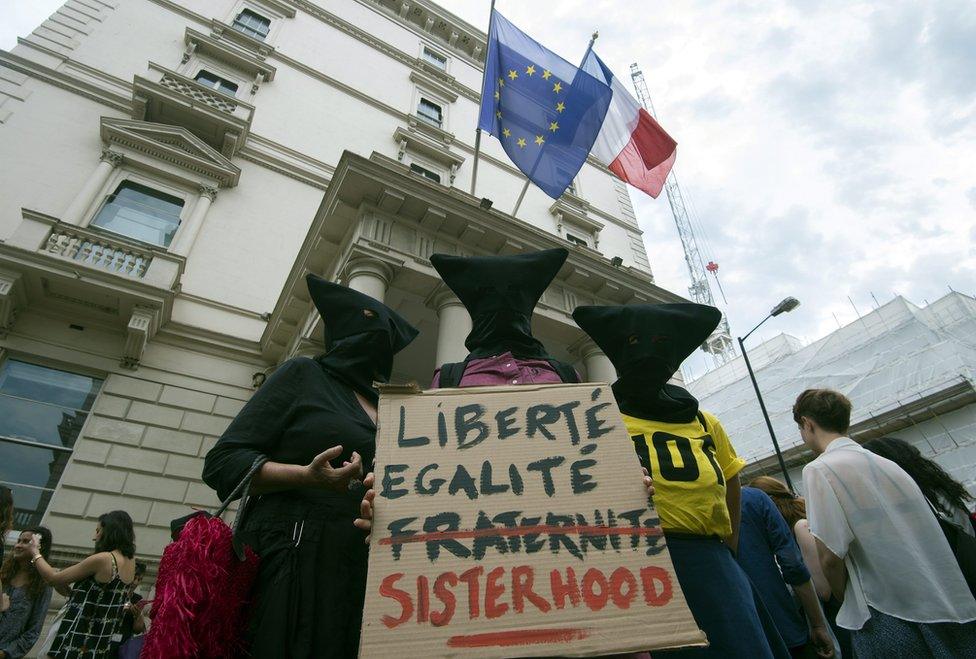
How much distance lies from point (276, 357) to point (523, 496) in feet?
31.2

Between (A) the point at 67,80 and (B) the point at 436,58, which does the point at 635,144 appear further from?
(A) the point at 67,80

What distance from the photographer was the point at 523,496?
1.61 m

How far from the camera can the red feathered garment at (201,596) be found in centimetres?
150

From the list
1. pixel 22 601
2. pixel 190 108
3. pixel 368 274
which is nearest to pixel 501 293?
pixel 368 274

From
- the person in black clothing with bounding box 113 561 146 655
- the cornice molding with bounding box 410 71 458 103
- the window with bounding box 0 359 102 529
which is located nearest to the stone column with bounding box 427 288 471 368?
the person in black clothing with bounding box 113 561 146 655

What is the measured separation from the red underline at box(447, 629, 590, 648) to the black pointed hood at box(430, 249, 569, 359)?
1.54m

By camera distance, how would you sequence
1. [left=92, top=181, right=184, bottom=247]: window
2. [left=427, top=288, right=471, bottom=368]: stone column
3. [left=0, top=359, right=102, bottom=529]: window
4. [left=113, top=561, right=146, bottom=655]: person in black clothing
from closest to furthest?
[left=113, top=561, right=146, bottom=655]: person in black clothing, [left=427, top=288, right=471, bottom=368]: stone column, [left=0, top=359, right=102, bottom=529]: window, [left=92, top=181, right=184, bottom=247]: window

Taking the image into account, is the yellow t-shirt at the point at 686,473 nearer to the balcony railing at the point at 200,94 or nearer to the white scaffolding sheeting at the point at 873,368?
the balcony railing at the point at 200,94

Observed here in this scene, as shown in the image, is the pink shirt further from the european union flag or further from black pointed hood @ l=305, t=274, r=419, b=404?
the european union flag

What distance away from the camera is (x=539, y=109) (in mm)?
9930

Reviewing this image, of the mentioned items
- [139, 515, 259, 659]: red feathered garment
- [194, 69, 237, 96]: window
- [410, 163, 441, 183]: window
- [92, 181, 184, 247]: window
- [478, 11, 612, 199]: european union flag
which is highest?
[194, 69, 237, 96]: window

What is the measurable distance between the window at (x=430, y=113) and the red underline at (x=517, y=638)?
18212mm

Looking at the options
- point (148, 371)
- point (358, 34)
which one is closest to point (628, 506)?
point (148, 371)

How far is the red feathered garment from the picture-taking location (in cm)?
150
